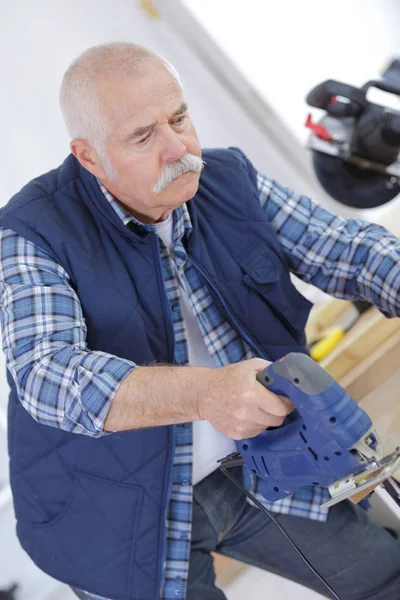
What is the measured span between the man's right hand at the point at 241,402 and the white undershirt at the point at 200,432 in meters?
0.34

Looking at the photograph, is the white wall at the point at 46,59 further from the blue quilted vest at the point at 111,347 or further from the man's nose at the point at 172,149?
the man's nose at the point at 172,149

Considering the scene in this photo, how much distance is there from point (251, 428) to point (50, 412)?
0.34m

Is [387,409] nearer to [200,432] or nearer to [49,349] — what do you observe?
[200,432]

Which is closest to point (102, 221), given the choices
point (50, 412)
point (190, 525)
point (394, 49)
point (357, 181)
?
point (50, 412)

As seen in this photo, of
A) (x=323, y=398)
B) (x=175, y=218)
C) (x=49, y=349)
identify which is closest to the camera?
(x=323, y=398)

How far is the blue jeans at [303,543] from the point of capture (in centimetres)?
133

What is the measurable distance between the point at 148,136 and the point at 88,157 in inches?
Answer: 5.4

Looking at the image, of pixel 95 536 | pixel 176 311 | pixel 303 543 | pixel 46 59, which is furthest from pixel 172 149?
pixel 46 59

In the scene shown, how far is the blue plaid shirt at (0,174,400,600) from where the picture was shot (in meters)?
1.05

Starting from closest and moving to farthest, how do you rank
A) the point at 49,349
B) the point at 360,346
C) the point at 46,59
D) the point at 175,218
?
1. the point at 49,349
2. the point at 175,218
3. the point at 360,346
4. the point at 46,59

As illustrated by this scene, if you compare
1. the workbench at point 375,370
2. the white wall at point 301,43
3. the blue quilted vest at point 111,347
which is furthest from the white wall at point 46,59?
the workbench at point 375,370

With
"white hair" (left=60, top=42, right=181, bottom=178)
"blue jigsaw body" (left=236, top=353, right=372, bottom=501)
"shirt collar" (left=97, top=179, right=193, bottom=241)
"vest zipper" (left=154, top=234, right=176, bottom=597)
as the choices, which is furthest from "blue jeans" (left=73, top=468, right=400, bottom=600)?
"white hair" (left=60, top=42, right=181, bottom=178)

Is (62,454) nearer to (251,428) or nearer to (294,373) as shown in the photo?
(251,428)

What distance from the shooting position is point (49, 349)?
108 centimetres
